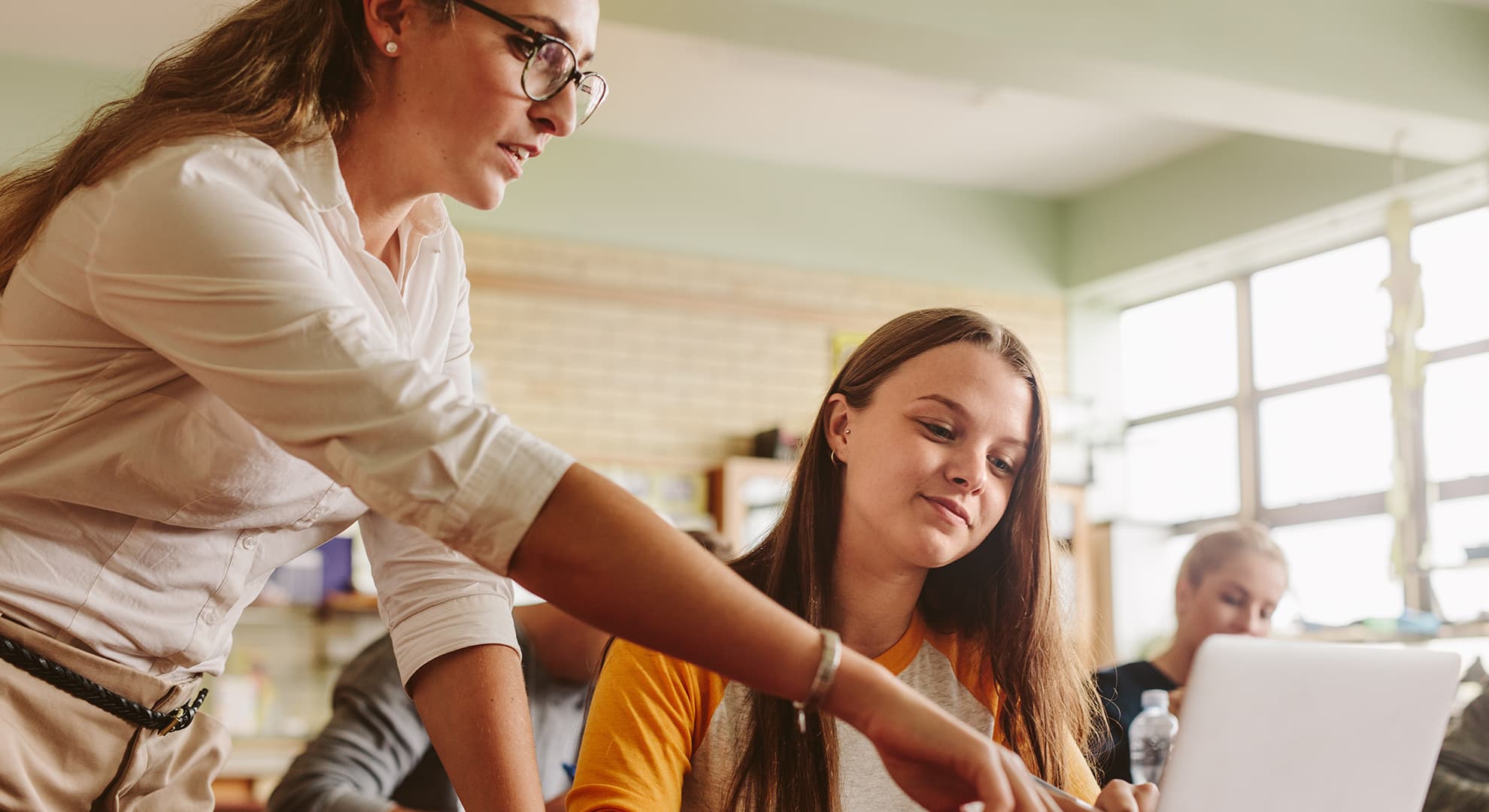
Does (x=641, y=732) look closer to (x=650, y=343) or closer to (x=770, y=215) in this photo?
(x=650, y=343)

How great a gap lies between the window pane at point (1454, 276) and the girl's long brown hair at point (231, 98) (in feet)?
18.8

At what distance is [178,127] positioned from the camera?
3.11ft

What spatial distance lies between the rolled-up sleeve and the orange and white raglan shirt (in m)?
0.65

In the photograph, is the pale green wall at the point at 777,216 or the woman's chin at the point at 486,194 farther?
the pale green wall at the point at 777,216

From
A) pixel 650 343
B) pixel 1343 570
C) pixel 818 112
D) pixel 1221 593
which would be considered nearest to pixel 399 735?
pixel 1221 593

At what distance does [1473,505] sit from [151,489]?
605cm

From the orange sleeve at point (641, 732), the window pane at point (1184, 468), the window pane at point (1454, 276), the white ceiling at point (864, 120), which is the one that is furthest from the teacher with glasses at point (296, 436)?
the window pane at point (1184, 468)

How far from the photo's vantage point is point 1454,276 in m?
6.21

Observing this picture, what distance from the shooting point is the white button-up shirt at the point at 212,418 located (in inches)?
30.5

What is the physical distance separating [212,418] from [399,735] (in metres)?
1.42

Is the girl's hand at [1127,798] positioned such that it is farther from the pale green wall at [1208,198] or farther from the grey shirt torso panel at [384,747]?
the pale green wall at [1208,198]

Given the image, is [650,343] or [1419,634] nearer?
[1419,634]

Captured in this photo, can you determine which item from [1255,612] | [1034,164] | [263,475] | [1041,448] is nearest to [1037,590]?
[1041,448]

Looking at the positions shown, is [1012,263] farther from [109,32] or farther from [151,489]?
[151,489]
